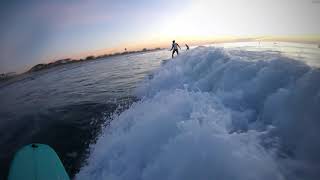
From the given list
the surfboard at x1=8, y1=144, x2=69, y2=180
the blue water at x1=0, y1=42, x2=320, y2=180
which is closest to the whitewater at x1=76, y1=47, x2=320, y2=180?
the blue water at x1=0, y1=42, x2=320, y2=180

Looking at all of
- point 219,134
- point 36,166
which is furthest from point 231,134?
point 36,166

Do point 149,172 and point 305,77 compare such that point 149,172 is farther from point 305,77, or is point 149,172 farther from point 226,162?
point 305,77

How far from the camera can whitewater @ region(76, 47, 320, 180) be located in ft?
14.9

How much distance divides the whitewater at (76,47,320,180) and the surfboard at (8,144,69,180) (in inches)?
35.8

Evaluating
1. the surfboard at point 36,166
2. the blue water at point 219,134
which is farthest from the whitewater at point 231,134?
the surfboard at point 36,166

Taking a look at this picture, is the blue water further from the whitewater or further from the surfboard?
the surfboard

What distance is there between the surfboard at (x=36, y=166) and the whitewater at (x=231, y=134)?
2.98 feet

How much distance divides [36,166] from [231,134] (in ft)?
16.6

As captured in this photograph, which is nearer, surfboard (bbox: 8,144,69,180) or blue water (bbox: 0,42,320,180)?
blue water (bbox: 0,42,320,180)

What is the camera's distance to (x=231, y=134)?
5426 millimetres

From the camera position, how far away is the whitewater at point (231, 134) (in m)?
4.55

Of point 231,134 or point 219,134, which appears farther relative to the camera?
point 231,134

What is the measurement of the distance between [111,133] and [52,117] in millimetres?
6054

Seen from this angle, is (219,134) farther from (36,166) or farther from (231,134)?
(36,166)
